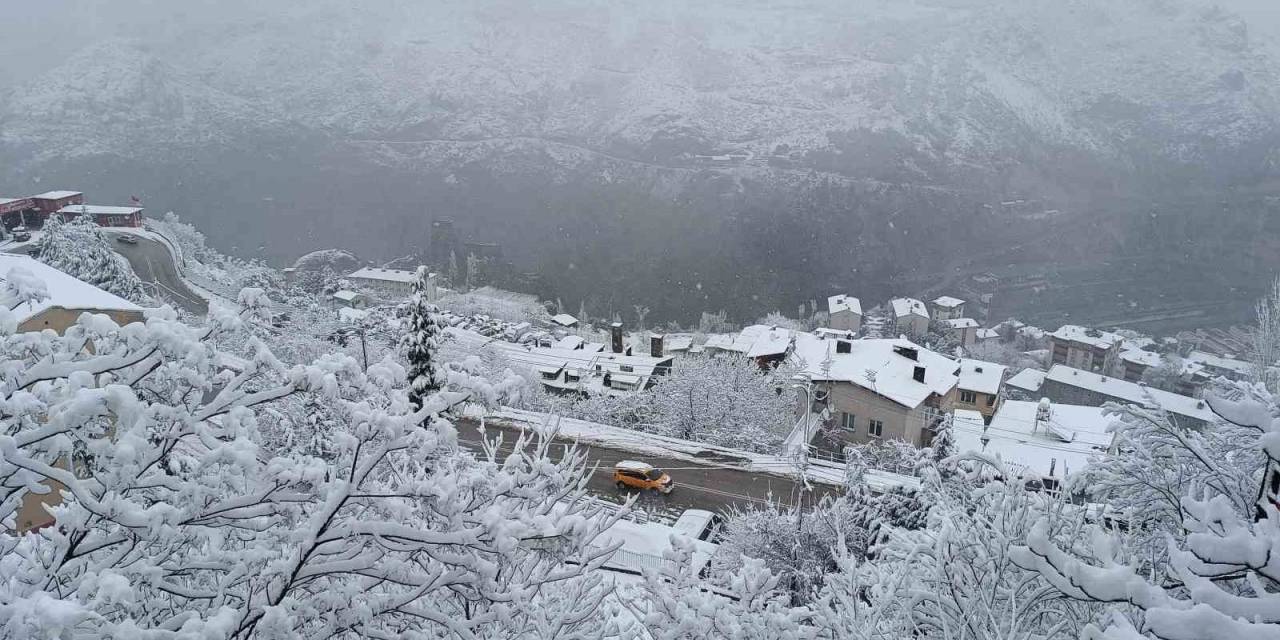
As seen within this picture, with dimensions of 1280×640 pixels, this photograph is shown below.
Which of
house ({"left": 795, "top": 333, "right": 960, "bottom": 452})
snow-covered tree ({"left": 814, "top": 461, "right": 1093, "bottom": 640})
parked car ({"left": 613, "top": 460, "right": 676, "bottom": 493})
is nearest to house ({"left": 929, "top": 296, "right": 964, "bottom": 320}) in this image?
house ({"left": 795, "top": 333, "right": 960, "bottom": 452})

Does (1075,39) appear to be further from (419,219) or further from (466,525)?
(466,525)

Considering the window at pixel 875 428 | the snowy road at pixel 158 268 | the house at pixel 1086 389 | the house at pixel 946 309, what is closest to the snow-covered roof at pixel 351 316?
the snowy road at pixel 158 268

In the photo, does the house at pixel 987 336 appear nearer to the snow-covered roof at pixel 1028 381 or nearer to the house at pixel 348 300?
the snow-covered roof at pixel 1028 381

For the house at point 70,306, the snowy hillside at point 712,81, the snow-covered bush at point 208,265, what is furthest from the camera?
the snowy hillside at point 712,81

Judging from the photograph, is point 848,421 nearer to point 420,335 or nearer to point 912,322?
point 420,335

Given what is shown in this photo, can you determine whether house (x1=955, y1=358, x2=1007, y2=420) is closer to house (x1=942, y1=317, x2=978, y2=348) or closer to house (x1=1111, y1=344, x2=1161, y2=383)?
house (x1=1111, y1=344, x2=1161, y2=383)

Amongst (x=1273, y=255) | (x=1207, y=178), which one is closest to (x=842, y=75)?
(x=1207, y=178)

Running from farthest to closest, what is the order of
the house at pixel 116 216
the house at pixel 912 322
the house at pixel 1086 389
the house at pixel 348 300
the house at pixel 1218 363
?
the house at pixel 912 322 → the house at pixel 348 300 → the house at pixel 1218 363 → the house at pixel 116 216 → the house at pixel 1086 389
